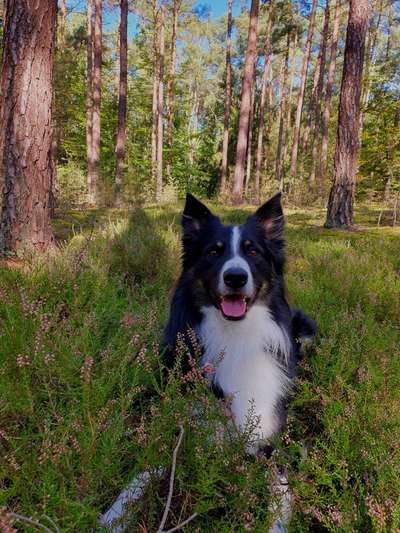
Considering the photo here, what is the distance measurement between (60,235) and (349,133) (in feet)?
19.9

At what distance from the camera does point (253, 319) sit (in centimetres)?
251

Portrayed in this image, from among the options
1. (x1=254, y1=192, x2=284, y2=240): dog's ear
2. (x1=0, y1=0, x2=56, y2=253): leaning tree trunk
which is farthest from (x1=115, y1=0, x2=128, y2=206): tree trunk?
(x1=254, y1=192, x2=284, y2=240): dog's ear

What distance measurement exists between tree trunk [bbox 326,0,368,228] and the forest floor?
204 inches

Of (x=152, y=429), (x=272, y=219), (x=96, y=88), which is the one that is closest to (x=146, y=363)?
(x=152, y=429)

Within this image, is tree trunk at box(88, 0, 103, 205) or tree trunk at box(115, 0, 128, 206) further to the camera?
tree trunk at box(88, 0, 103, 205)

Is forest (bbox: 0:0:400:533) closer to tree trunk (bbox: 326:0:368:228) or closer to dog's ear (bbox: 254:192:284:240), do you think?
tree trunk (bbox: 326:0:368:228)

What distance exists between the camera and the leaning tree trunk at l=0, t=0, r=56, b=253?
4422 mm

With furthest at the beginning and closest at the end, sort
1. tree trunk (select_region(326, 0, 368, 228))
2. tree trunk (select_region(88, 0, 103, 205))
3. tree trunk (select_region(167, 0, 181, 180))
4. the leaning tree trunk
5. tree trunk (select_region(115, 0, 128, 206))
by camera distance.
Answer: tree trunk (select_region(167, 0, 181, 180)) → tree trunk (select_region(88, 0, 103, 205)) → tree trunk (select_region(115, 0, 128, 206)) → tree trunk (select_region(326, 0, 368, 228)) → the leaning tree trunk

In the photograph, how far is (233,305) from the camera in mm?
2434

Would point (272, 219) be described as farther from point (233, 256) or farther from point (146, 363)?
point (146, 363)

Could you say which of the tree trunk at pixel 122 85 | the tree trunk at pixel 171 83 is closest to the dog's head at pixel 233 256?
the tree trunk at pixel 122 85

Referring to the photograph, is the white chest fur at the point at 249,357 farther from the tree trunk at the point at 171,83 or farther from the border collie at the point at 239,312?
the tree trunk at the point at 171,83

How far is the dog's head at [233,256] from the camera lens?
2.41 m

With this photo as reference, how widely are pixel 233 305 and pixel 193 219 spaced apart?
796 millimetres
